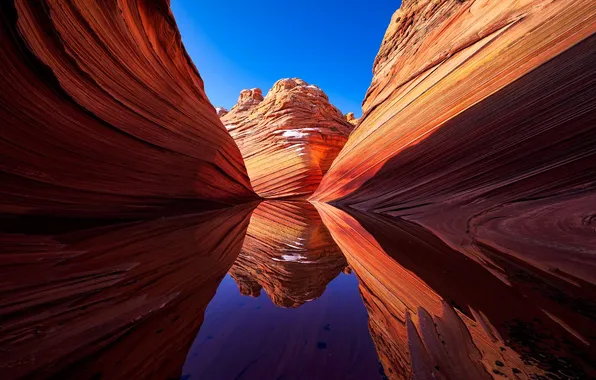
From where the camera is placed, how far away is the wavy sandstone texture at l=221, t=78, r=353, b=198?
10.4 metres

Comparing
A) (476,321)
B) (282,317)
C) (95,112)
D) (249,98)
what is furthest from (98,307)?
(249,98)

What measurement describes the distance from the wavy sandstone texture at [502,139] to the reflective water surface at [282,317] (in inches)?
15.7

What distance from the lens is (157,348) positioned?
0.81 meters

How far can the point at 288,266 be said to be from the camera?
195cm

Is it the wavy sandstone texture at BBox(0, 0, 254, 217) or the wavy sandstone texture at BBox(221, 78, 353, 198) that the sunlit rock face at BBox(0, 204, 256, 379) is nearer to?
the wavy sandstone texture at BBox(0, 0, 254, 217)

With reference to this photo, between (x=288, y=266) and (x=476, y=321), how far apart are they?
1291mm

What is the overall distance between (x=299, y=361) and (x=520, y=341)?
690mm

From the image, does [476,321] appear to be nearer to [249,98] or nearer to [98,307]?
[98,307]

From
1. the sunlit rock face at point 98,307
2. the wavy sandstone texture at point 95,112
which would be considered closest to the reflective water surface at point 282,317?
the sunlit rock face at point 98,307

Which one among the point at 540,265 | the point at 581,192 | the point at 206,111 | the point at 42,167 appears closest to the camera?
the point at 540,265

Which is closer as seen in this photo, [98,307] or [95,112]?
[98,307]

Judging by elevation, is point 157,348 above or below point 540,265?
below

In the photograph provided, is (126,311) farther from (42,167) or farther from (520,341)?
(42,167)

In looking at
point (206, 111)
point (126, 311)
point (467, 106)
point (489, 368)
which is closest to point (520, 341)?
point (489, 368)
